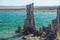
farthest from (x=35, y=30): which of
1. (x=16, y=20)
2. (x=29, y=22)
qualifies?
(x=16, y=20)

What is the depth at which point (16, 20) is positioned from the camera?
1460 millimetres

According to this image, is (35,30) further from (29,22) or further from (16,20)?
(16,20)

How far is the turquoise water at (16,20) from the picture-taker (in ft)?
4.71

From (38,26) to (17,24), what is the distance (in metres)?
0.29

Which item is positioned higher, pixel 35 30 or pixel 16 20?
pixel 16 20

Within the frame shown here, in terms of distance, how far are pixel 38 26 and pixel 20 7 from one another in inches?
14.1

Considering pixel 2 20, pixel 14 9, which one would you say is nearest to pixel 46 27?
pixel 14 9

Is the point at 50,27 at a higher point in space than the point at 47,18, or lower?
lower

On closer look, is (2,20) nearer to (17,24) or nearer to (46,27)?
(17,24)

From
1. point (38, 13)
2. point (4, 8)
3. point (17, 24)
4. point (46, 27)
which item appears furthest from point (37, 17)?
point (4, 8)

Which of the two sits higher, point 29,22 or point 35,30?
point 29,22

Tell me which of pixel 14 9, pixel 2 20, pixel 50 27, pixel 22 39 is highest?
pixel 14 9

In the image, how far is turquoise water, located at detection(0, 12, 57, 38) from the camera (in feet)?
4.71

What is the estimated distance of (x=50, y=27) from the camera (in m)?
1.41
